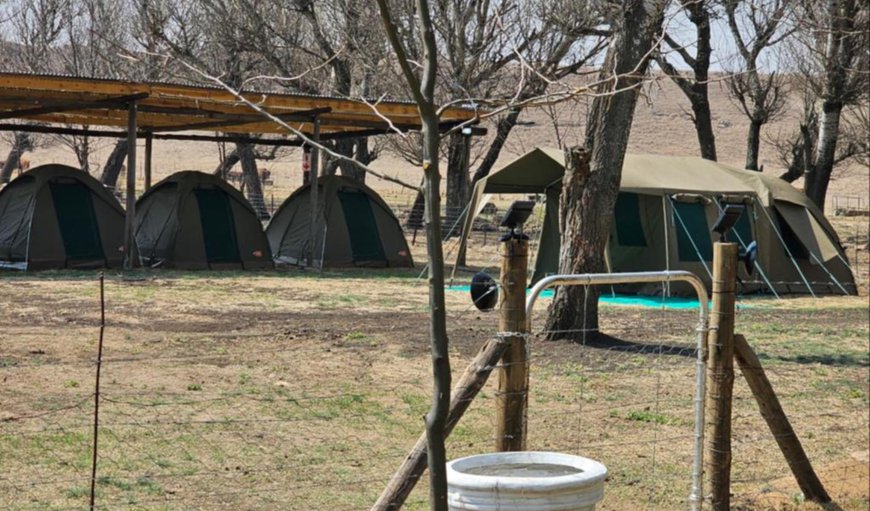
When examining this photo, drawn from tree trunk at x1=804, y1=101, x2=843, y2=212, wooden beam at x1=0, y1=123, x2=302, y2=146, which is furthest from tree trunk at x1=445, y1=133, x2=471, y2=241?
tree trunk at x1=804, y1=101, x2=843, y2=212

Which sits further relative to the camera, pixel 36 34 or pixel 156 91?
pixel 36 34

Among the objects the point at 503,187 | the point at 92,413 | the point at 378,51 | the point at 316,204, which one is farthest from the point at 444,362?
the point at 378,51

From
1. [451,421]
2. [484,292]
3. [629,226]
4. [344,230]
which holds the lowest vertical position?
[451,421]

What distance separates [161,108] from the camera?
66.8 ft

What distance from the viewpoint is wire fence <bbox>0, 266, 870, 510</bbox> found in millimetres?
6441

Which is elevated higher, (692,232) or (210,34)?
(210,34)

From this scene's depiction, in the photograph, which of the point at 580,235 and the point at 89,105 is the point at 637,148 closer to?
the point at 89,105

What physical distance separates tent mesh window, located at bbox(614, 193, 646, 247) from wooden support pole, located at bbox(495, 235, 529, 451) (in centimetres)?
1335

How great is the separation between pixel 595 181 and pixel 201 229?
34.1 ft

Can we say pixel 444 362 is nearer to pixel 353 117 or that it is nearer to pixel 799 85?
pixel 353 117

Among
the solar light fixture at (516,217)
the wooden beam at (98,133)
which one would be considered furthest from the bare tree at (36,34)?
the solar light fixture at (516,217)

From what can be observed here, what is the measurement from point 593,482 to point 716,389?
5.58ft

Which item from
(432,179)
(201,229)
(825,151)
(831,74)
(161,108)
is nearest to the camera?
(432,179)

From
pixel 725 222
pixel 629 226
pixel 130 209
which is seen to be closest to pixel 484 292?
pixel 725 222
